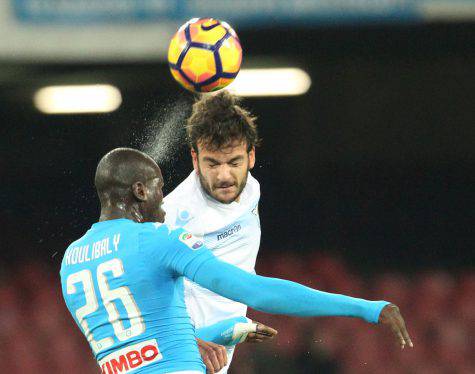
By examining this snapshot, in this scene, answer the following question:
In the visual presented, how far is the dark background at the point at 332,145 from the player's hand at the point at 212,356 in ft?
16.0

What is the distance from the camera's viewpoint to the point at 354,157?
28.9 ft

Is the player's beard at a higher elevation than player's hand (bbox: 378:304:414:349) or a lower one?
higher

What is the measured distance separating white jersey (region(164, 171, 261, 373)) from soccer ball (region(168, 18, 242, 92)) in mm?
451

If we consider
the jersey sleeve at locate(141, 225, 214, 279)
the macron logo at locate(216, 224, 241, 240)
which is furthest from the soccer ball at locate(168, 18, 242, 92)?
the jersey sleeve at locate(141, 225, 214, 279)

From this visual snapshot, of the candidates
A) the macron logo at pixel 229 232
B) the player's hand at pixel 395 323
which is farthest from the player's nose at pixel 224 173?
the player's hand at pixel 395 323

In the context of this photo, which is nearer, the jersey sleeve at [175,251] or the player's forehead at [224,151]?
the jersey sleeve at [175,251]

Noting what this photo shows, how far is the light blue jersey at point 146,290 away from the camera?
106 inches

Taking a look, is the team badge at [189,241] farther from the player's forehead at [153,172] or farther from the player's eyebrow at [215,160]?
the player's eyebrow at [215,160]

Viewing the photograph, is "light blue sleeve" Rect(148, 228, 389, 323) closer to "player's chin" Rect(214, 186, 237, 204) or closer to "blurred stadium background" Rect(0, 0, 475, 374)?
"player's chin" Rect(214, 186, 237, 204)

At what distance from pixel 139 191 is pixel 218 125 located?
987mm

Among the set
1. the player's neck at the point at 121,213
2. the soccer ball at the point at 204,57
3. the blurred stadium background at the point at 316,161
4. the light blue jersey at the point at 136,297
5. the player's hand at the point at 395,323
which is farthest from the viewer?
the blurred stadium background at the point at 316,161

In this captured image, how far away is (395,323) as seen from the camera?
2.59 m

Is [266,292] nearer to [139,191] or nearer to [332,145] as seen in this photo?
[139,191]

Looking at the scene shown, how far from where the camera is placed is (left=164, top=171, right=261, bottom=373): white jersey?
385 centimetres
